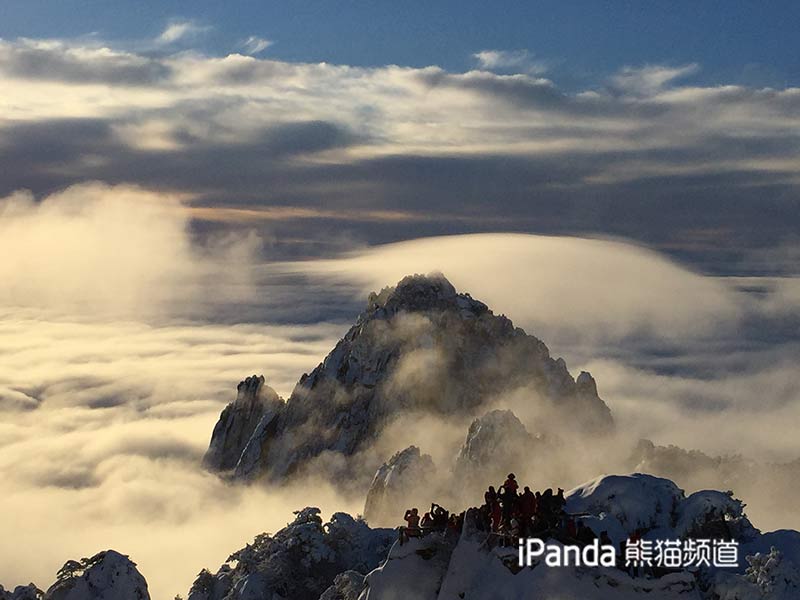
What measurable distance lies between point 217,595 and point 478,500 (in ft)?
Result: 207

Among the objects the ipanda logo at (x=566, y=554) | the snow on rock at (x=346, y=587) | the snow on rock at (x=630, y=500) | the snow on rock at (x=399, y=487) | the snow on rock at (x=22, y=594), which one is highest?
A: the snow on rock at (x=399, y=487)

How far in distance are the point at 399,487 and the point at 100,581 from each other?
2484 inches

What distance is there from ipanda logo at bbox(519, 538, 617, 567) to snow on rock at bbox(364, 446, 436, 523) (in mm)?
87291

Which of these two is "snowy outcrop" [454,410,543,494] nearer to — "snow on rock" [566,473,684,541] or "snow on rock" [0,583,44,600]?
"snow on rock" [0,583,44,600]

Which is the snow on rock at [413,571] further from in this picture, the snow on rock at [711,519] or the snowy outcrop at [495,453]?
the snowy outcrop at [495,453]

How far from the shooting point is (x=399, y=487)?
140750 millimetres

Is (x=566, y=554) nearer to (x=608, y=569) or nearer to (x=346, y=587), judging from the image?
(x=608, y=569)

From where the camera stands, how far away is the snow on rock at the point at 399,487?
139375mm

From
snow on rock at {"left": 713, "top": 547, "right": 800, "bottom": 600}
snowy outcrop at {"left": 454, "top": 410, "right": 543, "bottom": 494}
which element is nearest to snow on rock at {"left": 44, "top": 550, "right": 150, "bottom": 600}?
snow on rock at {"left": 713, "top": 547, "right": 800, "bottom": 600}

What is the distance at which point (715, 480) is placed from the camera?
136 meters

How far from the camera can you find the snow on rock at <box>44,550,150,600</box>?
81125 mm

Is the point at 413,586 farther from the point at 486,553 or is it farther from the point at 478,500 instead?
the point at 478,500

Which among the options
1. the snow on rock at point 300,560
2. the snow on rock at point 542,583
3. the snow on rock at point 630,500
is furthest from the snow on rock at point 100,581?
the snow on rock at point 630,500

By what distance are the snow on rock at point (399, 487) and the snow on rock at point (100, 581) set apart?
191 ft
